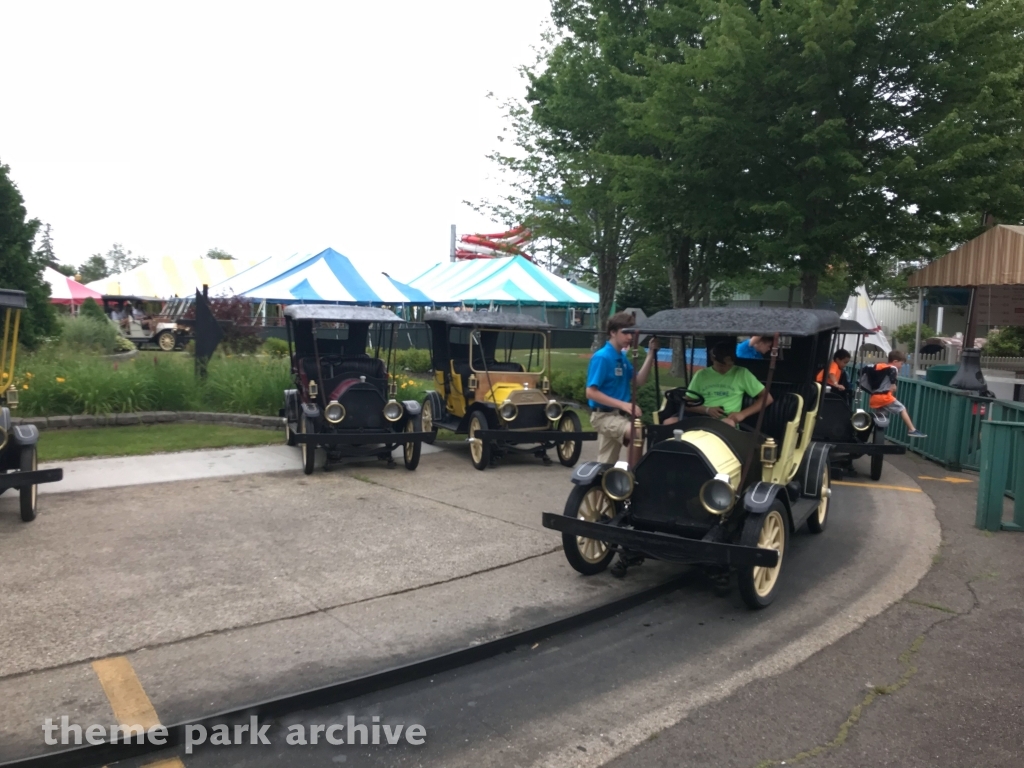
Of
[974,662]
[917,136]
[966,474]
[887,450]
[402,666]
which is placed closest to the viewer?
[402,666]

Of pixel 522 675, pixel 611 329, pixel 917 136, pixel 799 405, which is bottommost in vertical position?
pixel 522 675

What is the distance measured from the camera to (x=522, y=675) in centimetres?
453

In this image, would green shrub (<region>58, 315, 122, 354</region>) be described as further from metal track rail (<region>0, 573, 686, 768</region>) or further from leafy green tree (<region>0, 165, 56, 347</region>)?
metal track rail (<region>0, 573, 686, 768</region>)

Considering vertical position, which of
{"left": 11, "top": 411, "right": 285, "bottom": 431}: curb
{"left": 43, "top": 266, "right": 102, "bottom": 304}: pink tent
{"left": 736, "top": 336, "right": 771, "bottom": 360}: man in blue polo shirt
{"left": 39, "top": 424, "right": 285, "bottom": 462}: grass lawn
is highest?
{"left": 43, "top": 266, "right": 102, "bottom": 304}: pink tent

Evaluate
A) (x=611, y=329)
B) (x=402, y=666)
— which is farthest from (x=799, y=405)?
(x=402, y=666)

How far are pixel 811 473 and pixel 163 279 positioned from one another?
36.2m

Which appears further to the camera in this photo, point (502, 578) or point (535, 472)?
point (535, 472)

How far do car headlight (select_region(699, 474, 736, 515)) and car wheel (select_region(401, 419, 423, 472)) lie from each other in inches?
197

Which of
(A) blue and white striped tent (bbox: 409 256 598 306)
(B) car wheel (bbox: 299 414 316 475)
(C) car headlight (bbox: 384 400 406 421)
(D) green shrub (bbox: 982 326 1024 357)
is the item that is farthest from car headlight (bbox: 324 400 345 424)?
(D) green shrub (bbox: 982 326 1024 357)

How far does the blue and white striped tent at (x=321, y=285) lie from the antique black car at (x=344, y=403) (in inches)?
632

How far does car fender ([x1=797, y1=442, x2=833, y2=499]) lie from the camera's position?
7.13 meters

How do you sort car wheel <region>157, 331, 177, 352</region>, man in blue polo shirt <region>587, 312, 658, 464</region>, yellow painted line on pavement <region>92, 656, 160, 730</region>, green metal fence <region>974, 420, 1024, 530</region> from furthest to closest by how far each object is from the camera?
1. car wheel <region>157, 331, 177, 352</region>
2. green metal fence <region>974, 420, 1024, 530</region>
3. man in blue polo shirt <region>587, 312, 658, 464</region>
4. yellow painted line on pavement <region>92, 656, 160, 730</region>

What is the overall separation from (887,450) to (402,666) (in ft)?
24.1

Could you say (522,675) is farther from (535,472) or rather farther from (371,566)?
(535,472)
